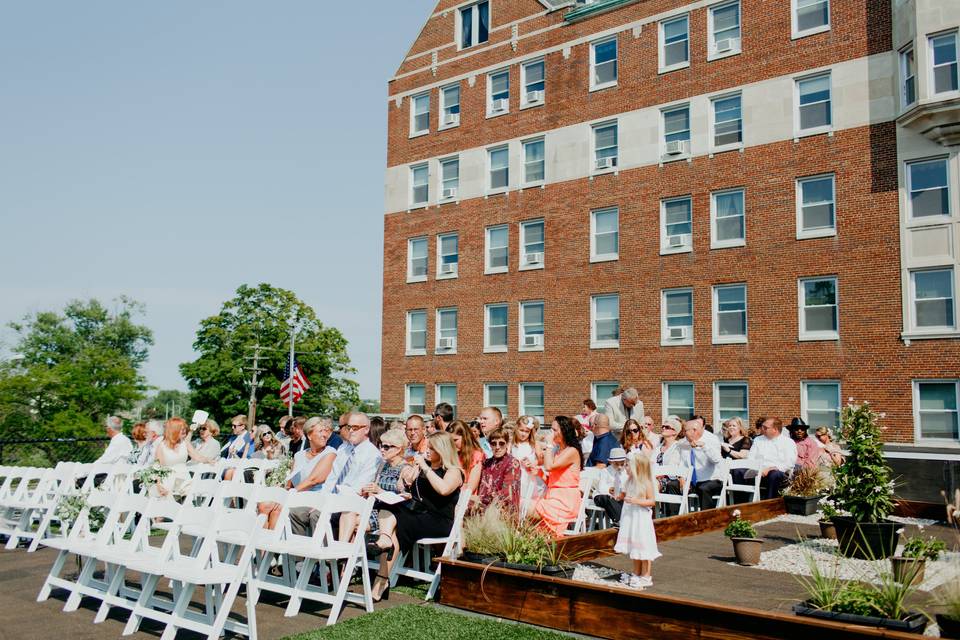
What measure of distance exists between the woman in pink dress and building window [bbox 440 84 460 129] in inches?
1063

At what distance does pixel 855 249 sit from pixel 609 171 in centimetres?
891

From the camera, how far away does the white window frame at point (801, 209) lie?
25062 millimetres

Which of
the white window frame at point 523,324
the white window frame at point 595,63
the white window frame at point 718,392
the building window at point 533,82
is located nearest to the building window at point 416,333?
the white window frame at point 523,324

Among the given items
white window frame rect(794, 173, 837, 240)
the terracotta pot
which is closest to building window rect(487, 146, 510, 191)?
white window frame rect(794, 173, 837, 240)

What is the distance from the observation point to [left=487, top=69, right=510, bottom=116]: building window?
33.4 metres

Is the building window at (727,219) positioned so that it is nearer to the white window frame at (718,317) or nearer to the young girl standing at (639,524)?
the white window frame at (718,317)

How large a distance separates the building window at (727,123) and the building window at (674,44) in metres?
1.94

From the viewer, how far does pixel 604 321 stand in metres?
29.7

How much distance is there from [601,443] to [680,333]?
1592cm

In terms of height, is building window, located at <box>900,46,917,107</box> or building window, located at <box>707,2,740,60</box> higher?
building window, located at <box>707,2,740,60</box>

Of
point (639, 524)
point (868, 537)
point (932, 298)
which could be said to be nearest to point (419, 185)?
point (932, 298)

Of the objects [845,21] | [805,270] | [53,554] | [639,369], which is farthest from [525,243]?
[53,554]

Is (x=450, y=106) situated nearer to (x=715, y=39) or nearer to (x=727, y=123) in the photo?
(x=715, y=39)

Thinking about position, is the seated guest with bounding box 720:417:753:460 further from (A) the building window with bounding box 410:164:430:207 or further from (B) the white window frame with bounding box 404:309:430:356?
(A) the building window with bounding box 410:164:430:207
